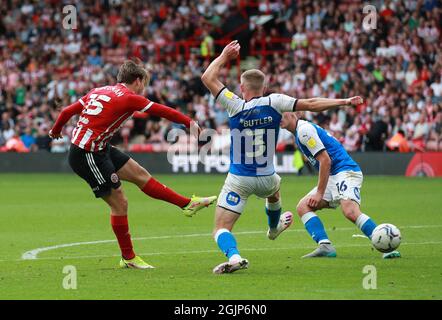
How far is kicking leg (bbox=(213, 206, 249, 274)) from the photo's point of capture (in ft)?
31.5

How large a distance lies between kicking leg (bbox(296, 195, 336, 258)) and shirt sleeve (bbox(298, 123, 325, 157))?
2.32ft

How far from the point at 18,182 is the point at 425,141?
1137 centimetres

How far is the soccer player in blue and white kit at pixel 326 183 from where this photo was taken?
1097cm

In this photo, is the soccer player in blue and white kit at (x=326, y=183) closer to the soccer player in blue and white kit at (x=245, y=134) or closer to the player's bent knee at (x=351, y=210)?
the player's bent knee at (x=351, y=210)

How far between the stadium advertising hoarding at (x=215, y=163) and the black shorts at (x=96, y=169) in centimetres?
1830

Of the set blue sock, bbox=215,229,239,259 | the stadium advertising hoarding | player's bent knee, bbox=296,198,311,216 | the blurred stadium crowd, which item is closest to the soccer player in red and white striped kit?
blue sock, bbox=215,229,239,259

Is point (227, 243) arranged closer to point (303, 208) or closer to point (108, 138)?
point (108, 138)

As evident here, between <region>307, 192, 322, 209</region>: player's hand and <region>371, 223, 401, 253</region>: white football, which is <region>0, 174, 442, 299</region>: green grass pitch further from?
<region>307, 192, 322, 209</region>: player's hand

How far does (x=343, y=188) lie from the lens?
11.3 m

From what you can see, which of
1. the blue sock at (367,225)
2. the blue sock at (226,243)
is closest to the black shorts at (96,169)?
the blue sock at (226,243)

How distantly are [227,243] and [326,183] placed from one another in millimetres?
1723

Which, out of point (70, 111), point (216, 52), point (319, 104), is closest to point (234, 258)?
point (319, 104)
